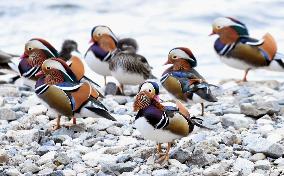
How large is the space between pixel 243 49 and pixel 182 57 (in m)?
1.55

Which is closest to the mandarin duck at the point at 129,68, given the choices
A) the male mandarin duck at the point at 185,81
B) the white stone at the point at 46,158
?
the male mandarin duck at the point at 185,81

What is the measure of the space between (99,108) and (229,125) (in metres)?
1.09

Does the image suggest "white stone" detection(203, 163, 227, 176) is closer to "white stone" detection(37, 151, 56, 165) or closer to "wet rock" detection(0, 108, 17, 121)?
"white stone" detection(37, 151, 56, 165)

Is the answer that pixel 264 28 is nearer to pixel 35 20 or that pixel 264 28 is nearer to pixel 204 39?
pixel 204 39

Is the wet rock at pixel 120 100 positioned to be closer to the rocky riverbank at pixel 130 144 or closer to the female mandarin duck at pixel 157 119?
the rocky riverbank at pixel 130 144

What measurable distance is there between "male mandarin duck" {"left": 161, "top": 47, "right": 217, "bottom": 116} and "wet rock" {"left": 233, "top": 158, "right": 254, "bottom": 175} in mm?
1124

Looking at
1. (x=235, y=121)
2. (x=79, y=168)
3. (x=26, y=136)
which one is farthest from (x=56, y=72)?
(x=235, y=121)

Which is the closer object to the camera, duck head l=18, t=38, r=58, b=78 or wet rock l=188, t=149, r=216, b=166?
wet rock l=188, t=149, r=216, b=166

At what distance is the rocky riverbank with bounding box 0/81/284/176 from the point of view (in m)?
5.04

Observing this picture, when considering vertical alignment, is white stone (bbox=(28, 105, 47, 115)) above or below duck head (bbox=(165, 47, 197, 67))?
below

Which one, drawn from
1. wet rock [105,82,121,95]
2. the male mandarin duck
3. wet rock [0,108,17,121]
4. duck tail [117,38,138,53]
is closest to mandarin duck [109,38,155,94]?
wet rock [105,82,121,95]

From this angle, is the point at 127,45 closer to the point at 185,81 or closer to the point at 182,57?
the point at 182,57

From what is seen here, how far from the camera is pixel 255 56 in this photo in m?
7.71

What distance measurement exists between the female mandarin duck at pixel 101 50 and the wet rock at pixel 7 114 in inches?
62.8
